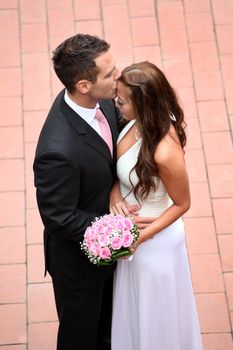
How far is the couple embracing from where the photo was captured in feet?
9.51

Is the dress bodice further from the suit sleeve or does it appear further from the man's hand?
the suit sleeve

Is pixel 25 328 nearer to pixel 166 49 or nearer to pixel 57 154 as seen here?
pixel 57 154

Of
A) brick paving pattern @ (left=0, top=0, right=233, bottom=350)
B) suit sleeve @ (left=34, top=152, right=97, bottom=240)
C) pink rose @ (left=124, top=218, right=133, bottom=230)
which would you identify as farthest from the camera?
brick paving pattern @ (left=0, top=0, right=233, bottom=350)

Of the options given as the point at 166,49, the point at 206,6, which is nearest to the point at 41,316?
the point at 166,49

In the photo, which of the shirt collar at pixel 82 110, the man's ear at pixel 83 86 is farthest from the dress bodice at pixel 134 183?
the man's ear at pixel 83 86

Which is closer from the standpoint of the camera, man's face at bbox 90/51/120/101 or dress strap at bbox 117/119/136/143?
man's face at bbox 90/51/120/101

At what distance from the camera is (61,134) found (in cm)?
293

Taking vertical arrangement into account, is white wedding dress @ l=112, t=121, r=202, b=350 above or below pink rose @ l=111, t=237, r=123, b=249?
below

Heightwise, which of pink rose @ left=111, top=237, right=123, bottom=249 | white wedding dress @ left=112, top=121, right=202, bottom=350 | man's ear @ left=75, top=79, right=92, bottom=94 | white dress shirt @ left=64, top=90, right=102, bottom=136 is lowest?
white wedding dress @ left=112, top=121, right=202, bottom=350

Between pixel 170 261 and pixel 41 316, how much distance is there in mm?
1256

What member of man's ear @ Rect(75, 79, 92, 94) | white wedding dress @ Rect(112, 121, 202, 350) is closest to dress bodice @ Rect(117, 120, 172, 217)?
white wedding dress @ Rect(112, 121, 202, 350)

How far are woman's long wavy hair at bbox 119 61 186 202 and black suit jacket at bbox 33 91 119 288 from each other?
0.19m

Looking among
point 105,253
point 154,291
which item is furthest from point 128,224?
point 154,291

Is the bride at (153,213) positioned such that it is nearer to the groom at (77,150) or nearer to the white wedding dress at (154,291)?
the white wedding dress at (154,291)
